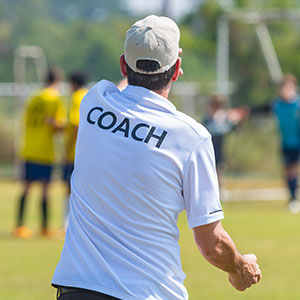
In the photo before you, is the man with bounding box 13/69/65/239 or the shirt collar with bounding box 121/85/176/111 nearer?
the shirt collar with bounding box 121/85/176/111

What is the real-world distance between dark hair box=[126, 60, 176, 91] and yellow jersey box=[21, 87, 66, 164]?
7.67 metres

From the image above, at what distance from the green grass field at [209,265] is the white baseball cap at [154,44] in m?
4.18

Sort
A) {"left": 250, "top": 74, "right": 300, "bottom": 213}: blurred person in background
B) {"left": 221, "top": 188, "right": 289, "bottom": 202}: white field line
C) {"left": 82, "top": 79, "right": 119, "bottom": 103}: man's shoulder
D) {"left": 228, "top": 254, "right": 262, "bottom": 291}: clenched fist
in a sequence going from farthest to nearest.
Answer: {"left": 221, "top": 188, "right": 289, "bottom": 202}: white field line < {"left": 250, "top": 74, "right": 300, "bottom": 213}: blurred person in background < {"left": 82, "top": 79, "right": 119, "bottom": 103}: man's shoulder < {"left": 228, "top": 254, "right": 262, "bottom": 291}: clenched fist

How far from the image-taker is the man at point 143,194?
319 cm

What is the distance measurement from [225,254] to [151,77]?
0.73 m

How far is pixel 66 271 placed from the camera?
3.26m

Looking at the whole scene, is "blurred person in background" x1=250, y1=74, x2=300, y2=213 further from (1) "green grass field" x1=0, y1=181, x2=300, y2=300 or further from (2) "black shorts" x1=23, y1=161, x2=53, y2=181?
(2) "black shorts" x1=23, y1=161, x2=53, y2=181

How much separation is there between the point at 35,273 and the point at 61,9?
91863 mm

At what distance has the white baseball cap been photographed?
3.28 meters

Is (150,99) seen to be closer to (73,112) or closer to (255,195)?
(73,112)

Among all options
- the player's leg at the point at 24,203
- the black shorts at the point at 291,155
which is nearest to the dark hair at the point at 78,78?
the player's leg at the point at 24,203

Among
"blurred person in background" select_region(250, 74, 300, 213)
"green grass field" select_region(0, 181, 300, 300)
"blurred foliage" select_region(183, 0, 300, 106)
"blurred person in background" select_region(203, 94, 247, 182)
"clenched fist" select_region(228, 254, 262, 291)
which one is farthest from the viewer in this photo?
"blurred foliage" select_region(183, 0, 300, 106)

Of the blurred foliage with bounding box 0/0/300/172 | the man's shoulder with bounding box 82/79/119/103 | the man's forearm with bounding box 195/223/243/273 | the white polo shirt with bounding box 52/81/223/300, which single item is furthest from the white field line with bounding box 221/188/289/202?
the white polo shirt with bounding box 52/81/223/300


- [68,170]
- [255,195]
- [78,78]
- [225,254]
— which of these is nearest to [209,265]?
[68,170]
